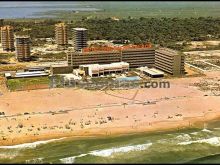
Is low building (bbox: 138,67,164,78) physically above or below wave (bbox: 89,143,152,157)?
above

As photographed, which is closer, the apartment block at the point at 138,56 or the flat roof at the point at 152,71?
the flat roof at the point at 152,71

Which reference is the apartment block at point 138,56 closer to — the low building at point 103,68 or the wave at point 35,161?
the low building at point 103,68

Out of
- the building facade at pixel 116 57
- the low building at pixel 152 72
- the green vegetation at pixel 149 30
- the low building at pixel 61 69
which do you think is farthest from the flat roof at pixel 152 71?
the green vegetation at pixel 149 30

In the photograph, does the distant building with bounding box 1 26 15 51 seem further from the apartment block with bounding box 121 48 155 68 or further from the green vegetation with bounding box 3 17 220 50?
the apartment block with bounding box 121 48 155 68

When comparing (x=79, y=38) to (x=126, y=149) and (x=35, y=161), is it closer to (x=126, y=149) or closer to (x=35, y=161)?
(x=126, y=149)

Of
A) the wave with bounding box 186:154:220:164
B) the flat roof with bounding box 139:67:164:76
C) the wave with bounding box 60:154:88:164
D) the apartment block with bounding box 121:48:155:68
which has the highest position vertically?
the apartment block with bounding box 121:48:155:68

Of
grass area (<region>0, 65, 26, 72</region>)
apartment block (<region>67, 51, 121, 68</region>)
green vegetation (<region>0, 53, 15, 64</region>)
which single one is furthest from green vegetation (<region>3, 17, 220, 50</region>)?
grass area (<region>0, 65, 26, 72</region>)
